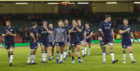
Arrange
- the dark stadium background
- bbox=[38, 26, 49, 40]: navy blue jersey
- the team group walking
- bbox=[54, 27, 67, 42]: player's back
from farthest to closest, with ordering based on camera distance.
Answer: the dark stadium background < bbox=[38, 26, 49, 40]: navy blue jersey < bbox=[54, 27, 67, 42]: player's back < the team group walking

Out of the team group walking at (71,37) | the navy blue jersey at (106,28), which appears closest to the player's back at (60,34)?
the team group walking at (71,37)

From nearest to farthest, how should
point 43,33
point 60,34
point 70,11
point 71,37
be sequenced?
point 60,34, point 71,37, point 43,33, point 70,11

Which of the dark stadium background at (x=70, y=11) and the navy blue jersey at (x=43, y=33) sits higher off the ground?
the dark stadium background at (x=70, y=11)

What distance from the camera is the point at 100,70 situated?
47.9ft

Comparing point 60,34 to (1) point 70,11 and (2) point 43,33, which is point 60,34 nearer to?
(2) point 43,33

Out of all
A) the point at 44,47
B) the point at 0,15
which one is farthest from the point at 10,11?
the point at 44,47

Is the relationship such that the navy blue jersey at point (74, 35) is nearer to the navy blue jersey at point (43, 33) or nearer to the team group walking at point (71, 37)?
the team group walking at point (71, 37)

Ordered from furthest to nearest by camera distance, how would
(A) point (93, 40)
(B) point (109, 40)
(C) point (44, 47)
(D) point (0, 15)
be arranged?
(D) point (0, 15) < (A) point (93, 40) < (C) point (44, 47) < (B) point (109, 40)

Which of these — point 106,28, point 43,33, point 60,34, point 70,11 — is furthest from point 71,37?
point 70,11

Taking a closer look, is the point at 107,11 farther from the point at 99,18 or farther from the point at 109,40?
the point at 109,40

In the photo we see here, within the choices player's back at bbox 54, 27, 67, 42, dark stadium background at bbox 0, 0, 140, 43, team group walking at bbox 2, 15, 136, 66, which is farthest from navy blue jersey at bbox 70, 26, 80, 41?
dark stadium background at bbox 0, 0, 140, 43

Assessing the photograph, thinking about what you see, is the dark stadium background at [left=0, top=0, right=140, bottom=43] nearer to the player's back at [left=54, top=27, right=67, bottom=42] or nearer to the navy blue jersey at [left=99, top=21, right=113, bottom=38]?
the player's back at [left=54, top=27, right=67, bottom=42]

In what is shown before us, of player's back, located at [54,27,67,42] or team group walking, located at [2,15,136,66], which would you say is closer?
team group walking, located at [2,15,136,66]

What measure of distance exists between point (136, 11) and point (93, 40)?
1365 cm
